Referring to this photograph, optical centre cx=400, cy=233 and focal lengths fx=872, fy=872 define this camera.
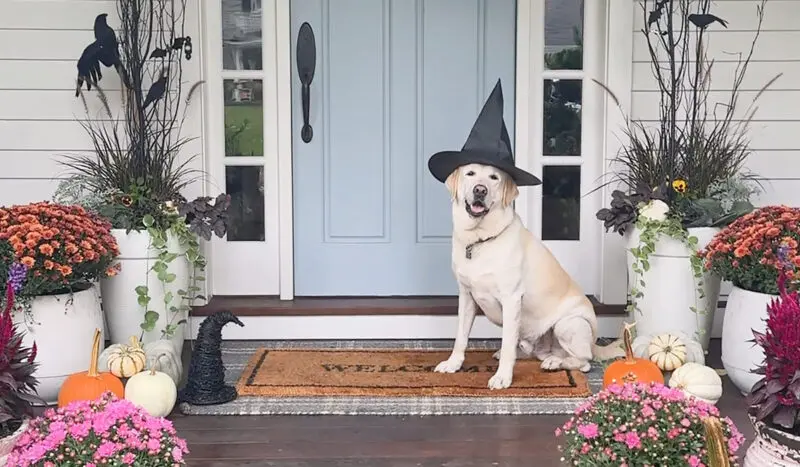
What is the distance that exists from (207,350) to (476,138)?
3.97 feet

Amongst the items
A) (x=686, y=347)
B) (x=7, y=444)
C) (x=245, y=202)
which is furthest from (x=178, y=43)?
(x=686, y=347)

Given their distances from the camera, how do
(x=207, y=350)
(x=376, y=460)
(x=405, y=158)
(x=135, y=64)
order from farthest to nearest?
(x=405, y=158), (x=135, y=64), (x=207, y=350), (x=376, y=460)

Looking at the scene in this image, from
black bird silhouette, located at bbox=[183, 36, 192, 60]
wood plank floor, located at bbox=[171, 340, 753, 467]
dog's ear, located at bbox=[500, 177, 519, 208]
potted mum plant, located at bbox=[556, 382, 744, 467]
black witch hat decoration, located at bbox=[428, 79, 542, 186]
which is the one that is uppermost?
black bird silhouette, located at bbox=[183, 36, 192, 60]

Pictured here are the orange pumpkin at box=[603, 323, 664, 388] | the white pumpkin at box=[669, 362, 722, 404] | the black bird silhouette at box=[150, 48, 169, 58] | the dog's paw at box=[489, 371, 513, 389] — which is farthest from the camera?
the black bird silhouette at box=[150, 48, 169, 58]

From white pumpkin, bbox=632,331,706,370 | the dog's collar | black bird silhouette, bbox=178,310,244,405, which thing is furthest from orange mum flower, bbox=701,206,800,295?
black bird silhouette, bbox=178,310,244,405

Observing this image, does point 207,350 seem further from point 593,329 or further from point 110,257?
point 593,329

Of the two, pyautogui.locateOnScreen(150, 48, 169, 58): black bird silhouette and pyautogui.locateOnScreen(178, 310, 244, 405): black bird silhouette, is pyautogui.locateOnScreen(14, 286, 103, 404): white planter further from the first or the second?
pyautogui.locateOnScreen(150, 48, 169, 58): black bird silhouette

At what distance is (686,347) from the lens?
126 inches

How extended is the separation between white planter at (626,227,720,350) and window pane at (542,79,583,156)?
0.78 m

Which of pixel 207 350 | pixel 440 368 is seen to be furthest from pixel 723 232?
pixel 207 350

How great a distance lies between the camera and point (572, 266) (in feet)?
13.7

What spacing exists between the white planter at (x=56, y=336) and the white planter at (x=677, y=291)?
2.21 meters

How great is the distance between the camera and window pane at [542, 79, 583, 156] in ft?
13.6

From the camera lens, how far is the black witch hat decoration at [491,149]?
10.1 ft
